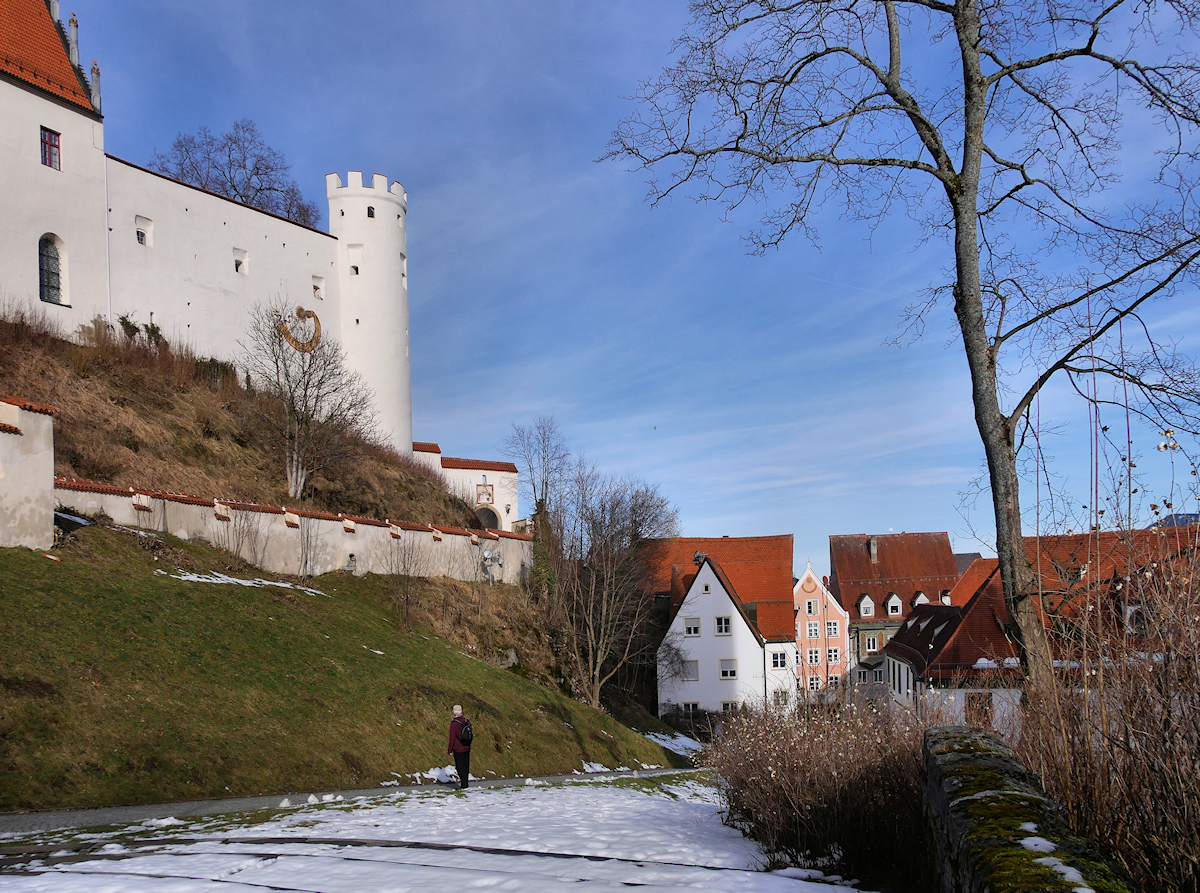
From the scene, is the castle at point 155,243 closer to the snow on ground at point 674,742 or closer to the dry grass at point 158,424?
the dry grass at point 158,424

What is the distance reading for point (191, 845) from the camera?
720cm

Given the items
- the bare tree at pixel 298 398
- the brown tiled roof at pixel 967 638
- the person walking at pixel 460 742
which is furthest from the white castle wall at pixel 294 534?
the brown tiled roof at pixel 967 638

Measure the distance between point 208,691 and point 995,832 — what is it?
41.5 ft

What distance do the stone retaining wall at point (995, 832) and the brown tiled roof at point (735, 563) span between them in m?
43.3

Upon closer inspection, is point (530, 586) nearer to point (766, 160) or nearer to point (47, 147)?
point (47, 147)

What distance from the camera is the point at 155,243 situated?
3866cm

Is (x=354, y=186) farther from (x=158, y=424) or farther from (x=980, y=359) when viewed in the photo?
(x=980, y=359)

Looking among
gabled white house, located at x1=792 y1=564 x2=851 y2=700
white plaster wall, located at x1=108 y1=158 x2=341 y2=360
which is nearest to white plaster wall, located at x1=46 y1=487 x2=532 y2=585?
white plaster wall, located at x1=108 y1=158 x2=341 y2=360

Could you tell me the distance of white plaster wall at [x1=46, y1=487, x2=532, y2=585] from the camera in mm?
19469

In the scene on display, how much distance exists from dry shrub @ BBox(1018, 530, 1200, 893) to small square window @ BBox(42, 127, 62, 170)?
39527 mm

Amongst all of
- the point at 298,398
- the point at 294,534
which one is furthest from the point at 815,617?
the point at 294,534

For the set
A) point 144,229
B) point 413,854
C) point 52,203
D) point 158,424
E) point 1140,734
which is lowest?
point 413,854

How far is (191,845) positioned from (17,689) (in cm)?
531

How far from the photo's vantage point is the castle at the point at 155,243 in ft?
107
